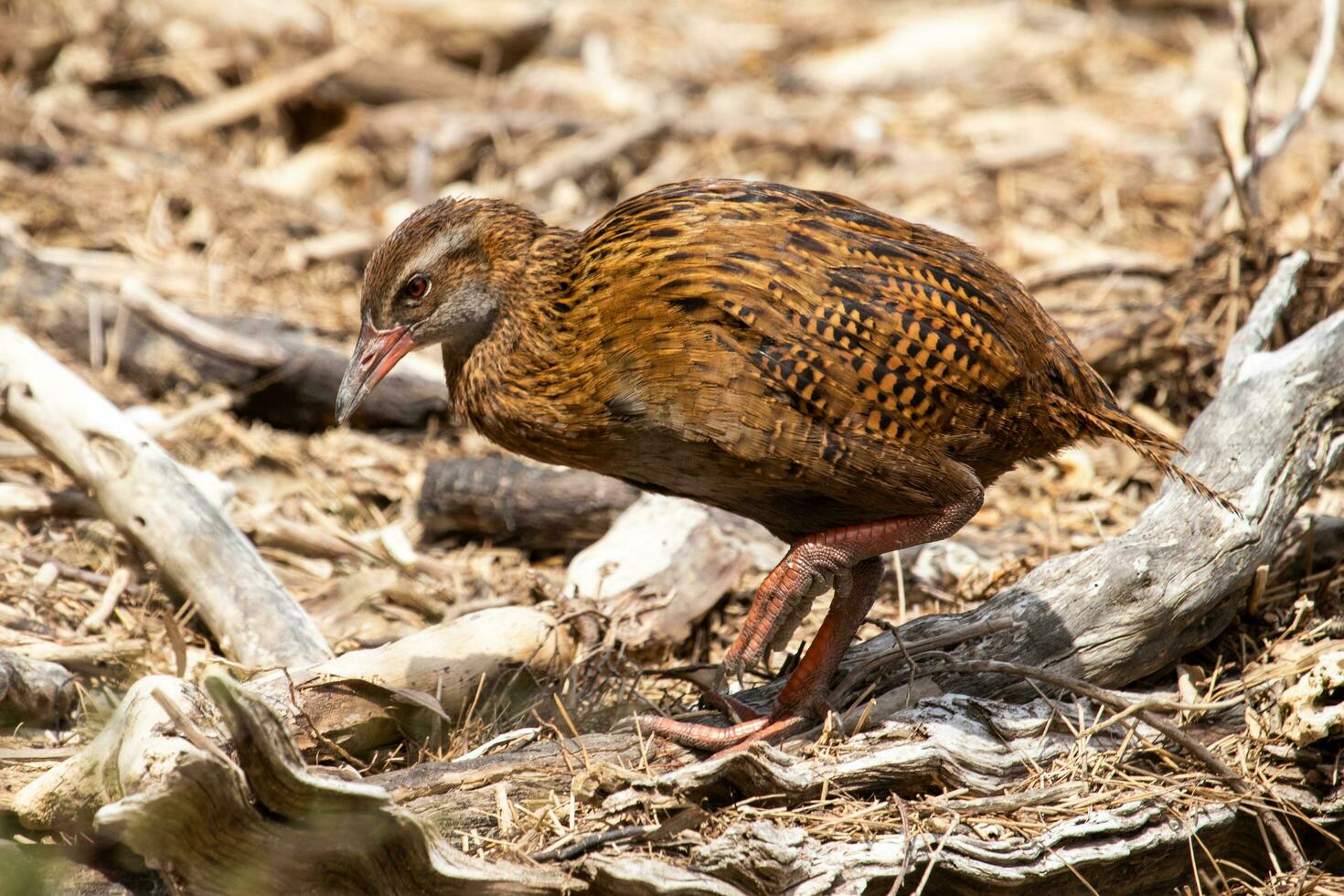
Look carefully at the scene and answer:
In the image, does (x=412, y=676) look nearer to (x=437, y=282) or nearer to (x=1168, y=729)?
(x=437, y=282)

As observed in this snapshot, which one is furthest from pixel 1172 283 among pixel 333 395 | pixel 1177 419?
pixel 333 395

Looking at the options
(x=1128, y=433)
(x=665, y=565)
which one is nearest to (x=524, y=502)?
(x=665, y=565)

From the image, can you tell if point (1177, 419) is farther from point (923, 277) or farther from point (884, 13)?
point (884, 13)

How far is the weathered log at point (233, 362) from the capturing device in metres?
7.02

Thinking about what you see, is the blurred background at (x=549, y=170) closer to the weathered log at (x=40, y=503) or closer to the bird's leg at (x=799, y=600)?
the weathered log at (x=40, y=503)

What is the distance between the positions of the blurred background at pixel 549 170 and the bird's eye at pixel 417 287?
4.40 ft

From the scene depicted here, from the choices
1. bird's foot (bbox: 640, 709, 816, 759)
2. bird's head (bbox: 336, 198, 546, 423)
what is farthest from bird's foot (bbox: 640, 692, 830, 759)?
bird's head (bbox: 336, 198, 546, 423)

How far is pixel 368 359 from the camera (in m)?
4.55

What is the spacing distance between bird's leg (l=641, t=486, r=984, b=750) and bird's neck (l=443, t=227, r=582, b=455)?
0.91 metres

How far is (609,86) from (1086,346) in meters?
5.53

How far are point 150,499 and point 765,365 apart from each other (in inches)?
104

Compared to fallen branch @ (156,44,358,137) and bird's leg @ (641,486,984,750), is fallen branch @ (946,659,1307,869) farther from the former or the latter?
fallen branch @ (156,44,358,137)

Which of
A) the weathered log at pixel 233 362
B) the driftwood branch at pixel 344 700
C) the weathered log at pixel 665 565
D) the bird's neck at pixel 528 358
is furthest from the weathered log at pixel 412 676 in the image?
the weathered log at pixel 233 362

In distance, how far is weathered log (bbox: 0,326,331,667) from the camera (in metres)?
5.01
